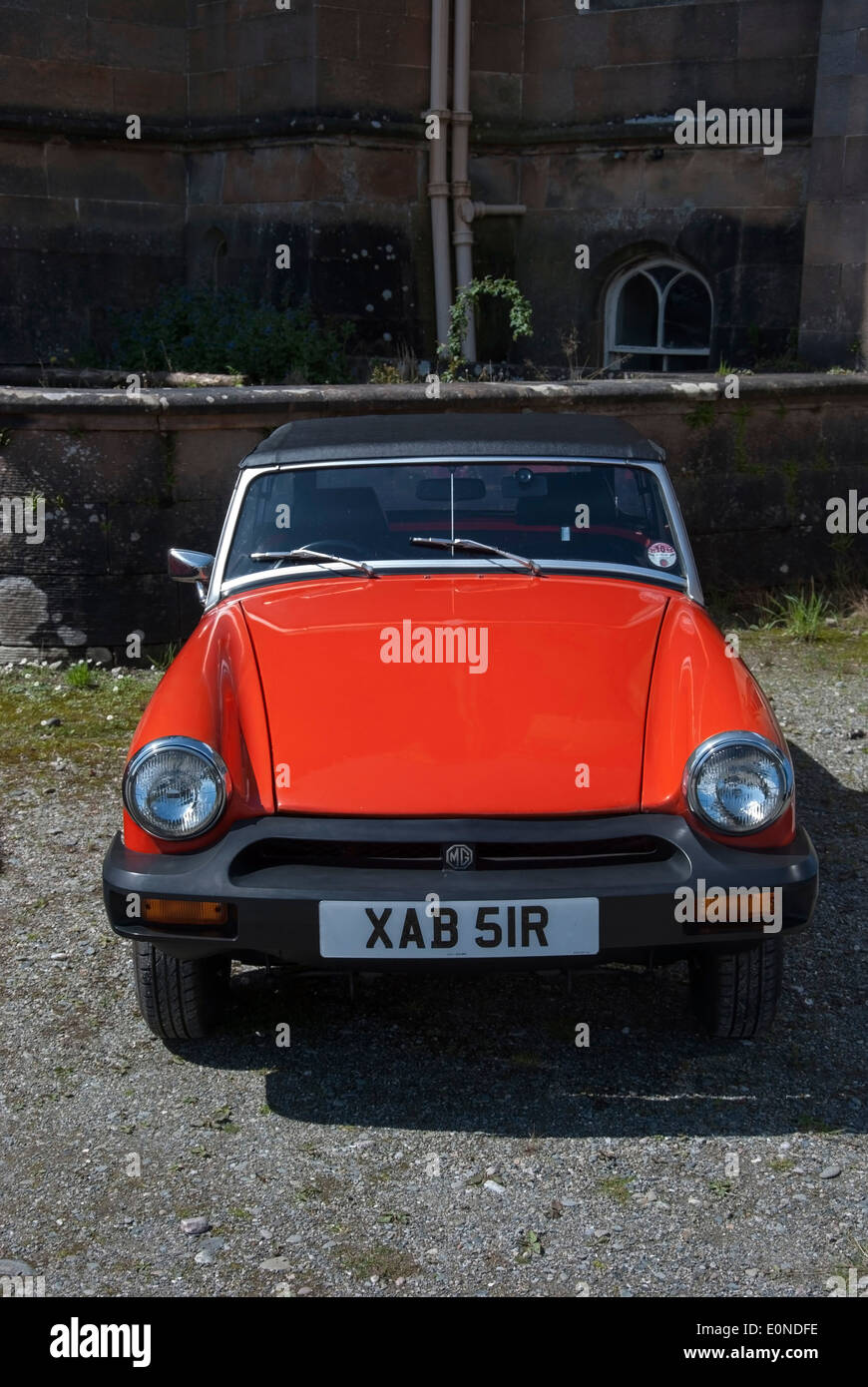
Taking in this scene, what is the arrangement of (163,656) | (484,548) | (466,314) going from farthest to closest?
(466,314) → (163,656) → (484,548)

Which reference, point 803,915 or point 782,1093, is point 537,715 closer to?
point 803,915

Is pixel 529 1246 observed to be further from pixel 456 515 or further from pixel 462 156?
pixel 462 156

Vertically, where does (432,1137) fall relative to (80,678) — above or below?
below

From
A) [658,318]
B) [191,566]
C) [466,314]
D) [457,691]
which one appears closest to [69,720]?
[191,566]

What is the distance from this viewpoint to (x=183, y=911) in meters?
3.21

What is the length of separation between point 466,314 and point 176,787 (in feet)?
→ 24.3

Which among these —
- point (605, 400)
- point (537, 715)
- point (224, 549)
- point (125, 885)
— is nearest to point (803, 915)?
point (537, 715)

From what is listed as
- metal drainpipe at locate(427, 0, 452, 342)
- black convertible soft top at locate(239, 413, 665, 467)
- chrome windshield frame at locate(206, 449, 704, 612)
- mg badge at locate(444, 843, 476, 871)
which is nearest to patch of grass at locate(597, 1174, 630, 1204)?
mg badge at locate(444, 843, 476, 871)

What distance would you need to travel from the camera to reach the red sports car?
10.3 feet

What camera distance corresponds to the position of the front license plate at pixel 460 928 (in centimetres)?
312

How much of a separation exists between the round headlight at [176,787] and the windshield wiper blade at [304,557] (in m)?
0.99

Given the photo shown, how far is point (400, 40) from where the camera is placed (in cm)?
1027

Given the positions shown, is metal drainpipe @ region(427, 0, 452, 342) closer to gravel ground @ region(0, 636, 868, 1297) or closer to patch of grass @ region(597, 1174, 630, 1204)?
gravel ground @ region(0, 636, 868, 1297)

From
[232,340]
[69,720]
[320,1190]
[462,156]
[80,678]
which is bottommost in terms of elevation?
[320,1190]
